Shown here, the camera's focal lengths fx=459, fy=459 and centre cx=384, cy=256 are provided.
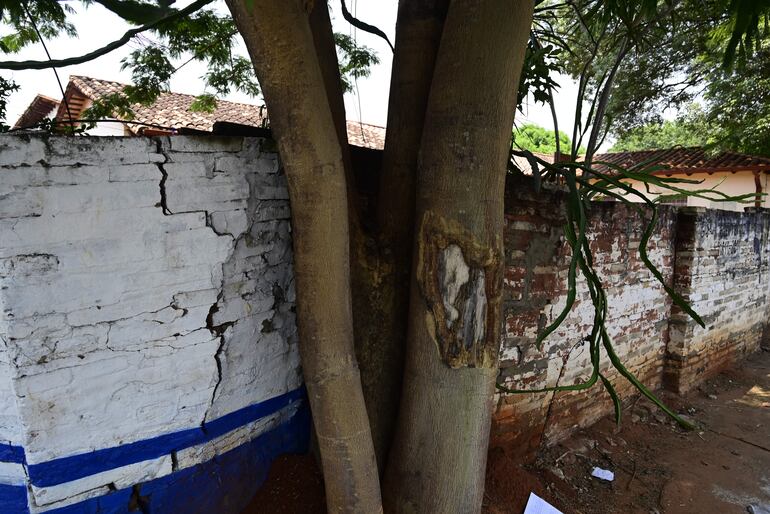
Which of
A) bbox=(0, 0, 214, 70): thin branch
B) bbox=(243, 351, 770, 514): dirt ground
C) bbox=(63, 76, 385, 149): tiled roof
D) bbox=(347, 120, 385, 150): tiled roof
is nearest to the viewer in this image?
bbox=(0, 0, 214, 70): thin branch

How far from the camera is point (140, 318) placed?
149 cm

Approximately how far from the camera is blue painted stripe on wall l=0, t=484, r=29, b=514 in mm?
1380

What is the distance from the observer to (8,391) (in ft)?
4.30

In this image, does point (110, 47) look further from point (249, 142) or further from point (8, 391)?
point (8, 391)

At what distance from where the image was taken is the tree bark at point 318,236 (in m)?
1.35

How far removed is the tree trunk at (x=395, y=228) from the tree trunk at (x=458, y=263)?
14cm

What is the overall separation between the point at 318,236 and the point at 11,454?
3.64 ft

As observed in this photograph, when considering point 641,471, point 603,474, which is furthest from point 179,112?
point 641,471

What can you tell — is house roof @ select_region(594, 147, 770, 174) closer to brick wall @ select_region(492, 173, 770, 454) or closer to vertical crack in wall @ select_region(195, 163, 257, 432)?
brick wall @ select_region(492, 173, 770, 454)

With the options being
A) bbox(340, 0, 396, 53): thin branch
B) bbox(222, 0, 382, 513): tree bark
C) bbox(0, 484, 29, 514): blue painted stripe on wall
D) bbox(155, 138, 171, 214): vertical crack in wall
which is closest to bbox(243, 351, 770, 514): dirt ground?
bbox(222, 0, 382, 513): tree bark

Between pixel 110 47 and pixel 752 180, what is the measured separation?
1315 cm

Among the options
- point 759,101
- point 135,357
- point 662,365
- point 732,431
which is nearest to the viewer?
point 135,357

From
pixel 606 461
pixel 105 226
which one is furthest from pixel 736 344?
pixel 105 226

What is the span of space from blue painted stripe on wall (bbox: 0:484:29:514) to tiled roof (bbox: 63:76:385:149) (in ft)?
23.0
